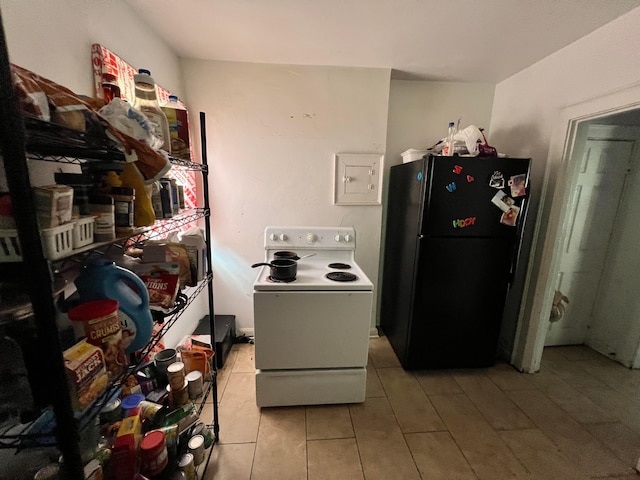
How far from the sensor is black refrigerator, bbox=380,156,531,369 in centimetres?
174

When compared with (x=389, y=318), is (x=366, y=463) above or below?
below

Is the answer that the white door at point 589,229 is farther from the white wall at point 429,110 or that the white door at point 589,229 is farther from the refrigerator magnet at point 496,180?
the white wall at point 429,110

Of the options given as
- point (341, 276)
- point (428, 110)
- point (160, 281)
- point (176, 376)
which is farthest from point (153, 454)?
point (428, 110)

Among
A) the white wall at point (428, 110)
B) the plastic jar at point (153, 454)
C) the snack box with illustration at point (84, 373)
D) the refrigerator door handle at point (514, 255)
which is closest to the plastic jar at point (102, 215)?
the snack box with illustration at point (84, 373)

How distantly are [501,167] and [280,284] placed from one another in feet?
5.37

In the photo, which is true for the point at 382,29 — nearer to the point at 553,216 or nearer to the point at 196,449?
the point at 553,216

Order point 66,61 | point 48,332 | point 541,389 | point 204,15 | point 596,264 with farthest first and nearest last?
point 596,264 → point 541,389 → point 204,15 → point 66,61 → point 48,332

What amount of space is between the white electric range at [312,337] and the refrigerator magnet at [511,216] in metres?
1.06

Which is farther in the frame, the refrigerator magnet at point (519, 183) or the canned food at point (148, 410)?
the refrigerator magnet at point (519, 183)

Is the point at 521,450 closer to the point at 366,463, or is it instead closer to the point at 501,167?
the point at 366,463

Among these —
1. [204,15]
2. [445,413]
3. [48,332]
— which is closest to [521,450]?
[445,413]

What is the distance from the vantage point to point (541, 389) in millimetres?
1884

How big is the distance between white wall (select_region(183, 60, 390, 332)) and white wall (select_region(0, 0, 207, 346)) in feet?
1.81

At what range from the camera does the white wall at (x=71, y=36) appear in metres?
0.84
